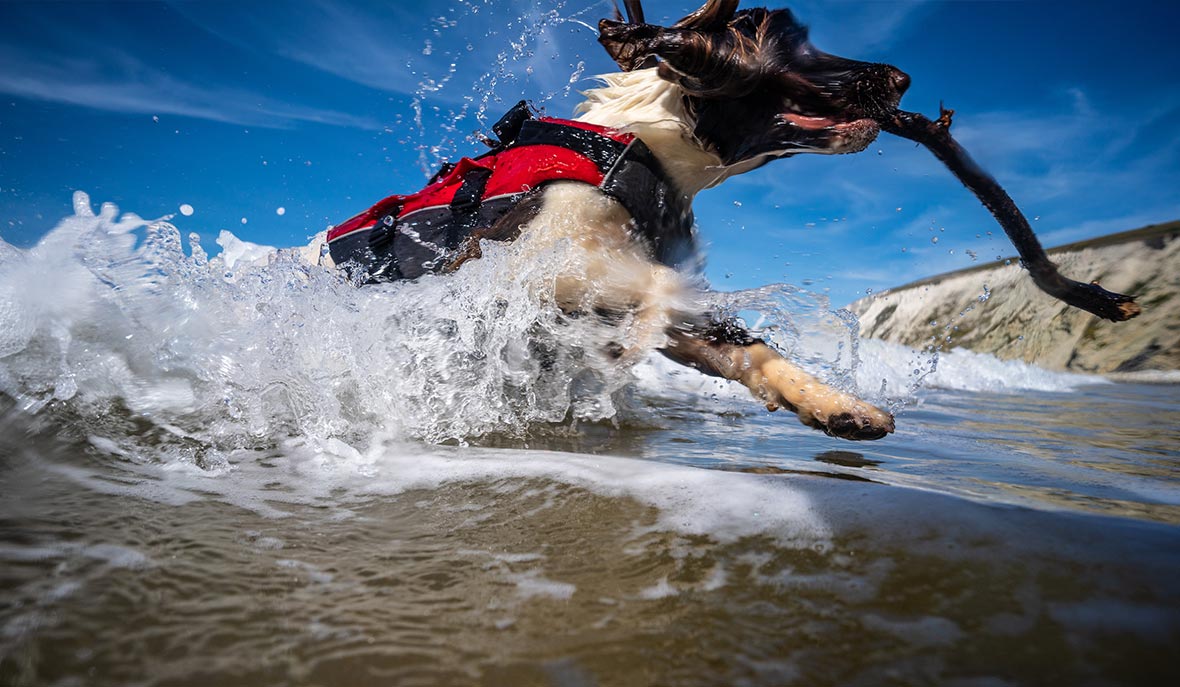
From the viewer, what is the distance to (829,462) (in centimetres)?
193

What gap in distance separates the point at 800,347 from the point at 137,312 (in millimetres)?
2845

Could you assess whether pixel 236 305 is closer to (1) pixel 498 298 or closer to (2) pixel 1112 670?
(1) pixel 498 298

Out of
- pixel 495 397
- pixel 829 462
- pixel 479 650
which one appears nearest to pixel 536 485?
pixel 479 650

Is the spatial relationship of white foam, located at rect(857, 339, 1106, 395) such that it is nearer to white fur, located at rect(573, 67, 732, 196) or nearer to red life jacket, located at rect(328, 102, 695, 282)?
white fur, located at rect(573, 67, 732, 196)

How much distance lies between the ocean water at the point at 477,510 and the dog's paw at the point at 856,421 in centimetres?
11

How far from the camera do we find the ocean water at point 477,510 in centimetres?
70

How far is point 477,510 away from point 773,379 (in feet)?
3.98

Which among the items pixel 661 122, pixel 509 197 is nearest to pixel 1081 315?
pixel 661 122

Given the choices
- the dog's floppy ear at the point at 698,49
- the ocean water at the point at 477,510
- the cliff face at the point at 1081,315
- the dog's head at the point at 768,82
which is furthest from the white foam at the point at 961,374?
the dog's floppy ear at the point at 698,49

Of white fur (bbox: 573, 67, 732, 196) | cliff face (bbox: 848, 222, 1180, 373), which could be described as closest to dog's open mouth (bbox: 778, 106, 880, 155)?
white fur (bbox: 573, 67, 732, 196)

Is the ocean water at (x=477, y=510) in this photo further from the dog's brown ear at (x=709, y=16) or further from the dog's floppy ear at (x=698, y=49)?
the dog's brown ear at (x=709, y=16)

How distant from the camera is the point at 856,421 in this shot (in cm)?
187

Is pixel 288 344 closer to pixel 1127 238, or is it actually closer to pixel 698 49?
pixel 698 49

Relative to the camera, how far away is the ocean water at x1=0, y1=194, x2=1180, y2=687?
0.70 meters
